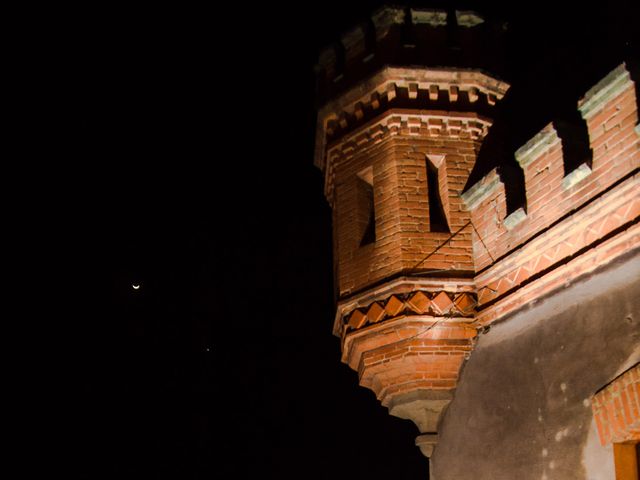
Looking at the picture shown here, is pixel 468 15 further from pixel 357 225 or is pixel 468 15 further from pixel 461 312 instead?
pixel 461 312

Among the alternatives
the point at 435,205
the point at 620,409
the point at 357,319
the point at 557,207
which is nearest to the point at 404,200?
the point at 435,205

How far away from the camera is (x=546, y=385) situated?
718 cm

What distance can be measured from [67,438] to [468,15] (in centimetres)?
1358

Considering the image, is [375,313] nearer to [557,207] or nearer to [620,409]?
[557,207]

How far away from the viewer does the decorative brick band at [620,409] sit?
6059 mm

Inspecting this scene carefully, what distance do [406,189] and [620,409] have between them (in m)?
3.88

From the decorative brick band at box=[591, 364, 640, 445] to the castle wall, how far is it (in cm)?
11

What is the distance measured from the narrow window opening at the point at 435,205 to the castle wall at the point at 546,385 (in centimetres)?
146

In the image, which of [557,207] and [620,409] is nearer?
[620,409]

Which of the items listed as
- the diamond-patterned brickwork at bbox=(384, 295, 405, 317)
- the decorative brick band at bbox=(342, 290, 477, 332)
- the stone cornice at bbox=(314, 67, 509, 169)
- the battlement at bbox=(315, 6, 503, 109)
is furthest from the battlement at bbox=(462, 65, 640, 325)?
the battlement at bbox=(315, 6, 503, 109)

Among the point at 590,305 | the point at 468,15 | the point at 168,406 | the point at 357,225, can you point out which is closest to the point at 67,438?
the point at 168,406

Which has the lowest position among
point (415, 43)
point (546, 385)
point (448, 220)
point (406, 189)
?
point (546, 385)

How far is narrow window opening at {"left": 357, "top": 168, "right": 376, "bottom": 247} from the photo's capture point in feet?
31.7

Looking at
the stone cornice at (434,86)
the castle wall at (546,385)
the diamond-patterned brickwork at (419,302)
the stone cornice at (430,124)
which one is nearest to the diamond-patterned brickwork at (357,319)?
the diamond-patterned brickwork at (419,302)
